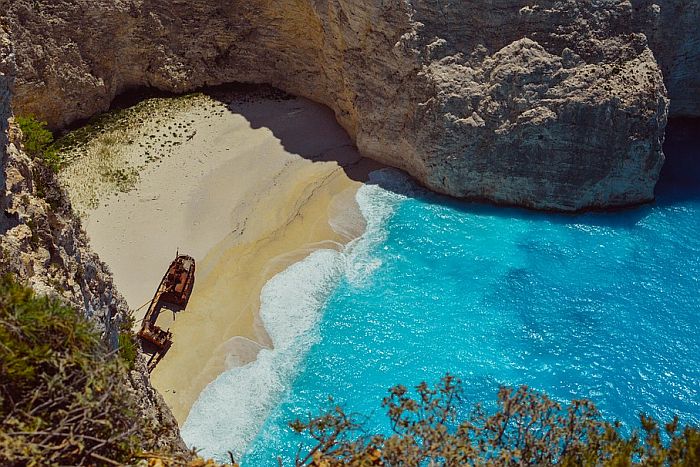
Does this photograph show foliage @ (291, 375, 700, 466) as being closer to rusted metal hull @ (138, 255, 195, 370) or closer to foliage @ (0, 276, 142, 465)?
foliage @ (0, 276, 142, 465)

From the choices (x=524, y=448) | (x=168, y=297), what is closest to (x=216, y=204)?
(x=168, y=297)

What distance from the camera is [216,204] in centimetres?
2919

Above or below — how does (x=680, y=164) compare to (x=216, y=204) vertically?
above

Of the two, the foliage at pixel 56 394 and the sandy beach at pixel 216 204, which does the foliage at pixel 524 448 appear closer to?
the foliage at pixel 56 394

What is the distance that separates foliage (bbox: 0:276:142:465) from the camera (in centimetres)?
906

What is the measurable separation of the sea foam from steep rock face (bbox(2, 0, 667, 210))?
327 centimetres

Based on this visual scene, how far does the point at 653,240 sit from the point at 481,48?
11.7m

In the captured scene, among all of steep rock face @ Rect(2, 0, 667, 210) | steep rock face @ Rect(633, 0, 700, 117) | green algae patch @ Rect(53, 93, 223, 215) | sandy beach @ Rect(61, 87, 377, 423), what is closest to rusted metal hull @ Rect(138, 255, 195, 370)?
sandy beach @ Rect(61, 87, 377, 423)

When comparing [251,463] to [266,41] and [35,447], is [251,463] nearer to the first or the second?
[35,447]

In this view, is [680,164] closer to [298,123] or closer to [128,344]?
[298,123]

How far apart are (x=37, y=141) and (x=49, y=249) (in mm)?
10576

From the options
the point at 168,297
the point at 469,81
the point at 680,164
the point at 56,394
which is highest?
the point at 469,81

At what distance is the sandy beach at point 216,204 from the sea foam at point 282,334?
511 millimetres

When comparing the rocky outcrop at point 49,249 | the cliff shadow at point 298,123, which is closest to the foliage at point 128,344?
the rocky outcrop at point 49,249
